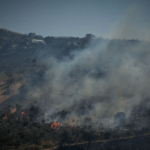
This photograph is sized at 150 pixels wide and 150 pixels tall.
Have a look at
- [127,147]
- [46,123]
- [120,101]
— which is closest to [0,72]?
[46,123]

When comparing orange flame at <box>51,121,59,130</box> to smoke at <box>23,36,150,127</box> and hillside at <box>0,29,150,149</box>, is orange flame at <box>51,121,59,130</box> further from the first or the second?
smoke at <box>23,36,150,127</box>

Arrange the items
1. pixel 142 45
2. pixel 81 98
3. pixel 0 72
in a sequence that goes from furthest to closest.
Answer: pixel 142 45, pixel 0 72, pixel 81 98

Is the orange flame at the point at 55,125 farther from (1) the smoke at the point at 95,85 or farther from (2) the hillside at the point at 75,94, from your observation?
(1) the smoke at the point at 95,85

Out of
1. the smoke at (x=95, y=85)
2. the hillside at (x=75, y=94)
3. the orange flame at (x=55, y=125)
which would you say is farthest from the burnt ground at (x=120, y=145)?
the orange flame at (x=55, y=125)

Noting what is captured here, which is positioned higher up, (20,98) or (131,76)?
(131,76)

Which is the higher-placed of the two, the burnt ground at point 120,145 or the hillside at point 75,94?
the hillside at point 75,94

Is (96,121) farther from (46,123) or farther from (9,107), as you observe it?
(9,107)

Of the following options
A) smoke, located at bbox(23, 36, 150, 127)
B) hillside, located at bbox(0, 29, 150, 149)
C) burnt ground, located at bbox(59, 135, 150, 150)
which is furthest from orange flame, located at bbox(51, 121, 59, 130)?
burnt ground, located at bbox(59, 135, 150, 150)

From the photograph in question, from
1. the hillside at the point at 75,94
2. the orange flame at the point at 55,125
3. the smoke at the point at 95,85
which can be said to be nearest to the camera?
the hillside at the point at 75,94

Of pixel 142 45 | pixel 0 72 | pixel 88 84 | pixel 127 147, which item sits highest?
pixel 142 45

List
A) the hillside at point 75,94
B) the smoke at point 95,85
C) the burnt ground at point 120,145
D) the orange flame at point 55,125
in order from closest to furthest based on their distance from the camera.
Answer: the burnt ground at point 120,145
the hillside at point 75,94
the orange flame at point 55,125
the smoke at point 95,85

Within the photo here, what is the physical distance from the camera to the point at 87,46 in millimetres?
35531

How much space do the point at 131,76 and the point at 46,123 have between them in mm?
16716

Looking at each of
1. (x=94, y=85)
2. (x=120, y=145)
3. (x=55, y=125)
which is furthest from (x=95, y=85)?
(x=120, y=145)
